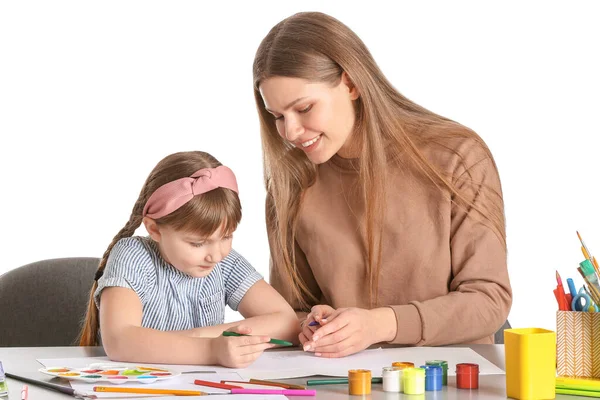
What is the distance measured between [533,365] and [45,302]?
4.26ft

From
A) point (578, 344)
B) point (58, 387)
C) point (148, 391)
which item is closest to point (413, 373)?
point (578, 344)

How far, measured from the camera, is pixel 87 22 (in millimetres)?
3451

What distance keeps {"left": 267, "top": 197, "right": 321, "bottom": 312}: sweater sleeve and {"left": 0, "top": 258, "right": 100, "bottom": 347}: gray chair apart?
1.60 feet

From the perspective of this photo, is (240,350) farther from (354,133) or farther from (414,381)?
(354,133)

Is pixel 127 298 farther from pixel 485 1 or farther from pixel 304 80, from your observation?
pixel 485 1

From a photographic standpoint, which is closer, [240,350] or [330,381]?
[330,381]

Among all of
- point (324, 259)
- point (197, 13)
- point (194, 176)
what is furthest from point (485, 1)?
point (194, 176)

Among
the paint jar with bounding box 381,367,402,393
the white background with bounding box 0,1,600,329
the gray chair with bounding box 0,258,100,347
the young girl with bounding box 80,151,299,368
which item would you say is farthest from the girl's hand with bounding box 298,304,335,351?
the white background with bounding box 0,1,600,329

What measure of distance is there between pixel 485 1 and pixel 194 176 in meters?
2.31

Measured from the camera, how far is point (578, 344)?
4.09ft

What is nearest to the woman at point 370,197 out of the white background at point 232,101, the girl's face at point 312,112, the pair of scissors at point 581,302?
the girl's face at point 312,112

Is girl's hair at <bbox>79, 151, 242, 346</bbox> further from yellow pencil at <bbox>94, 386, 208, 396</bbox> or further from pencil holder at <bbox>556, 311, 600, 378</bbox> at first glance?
pencil holder at <bbox>556, 311, 600, 378</bbox>

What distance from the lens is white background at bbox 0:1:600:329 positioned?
135 inches

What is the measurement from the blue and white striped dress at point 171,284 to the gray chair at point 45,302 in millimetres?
456
